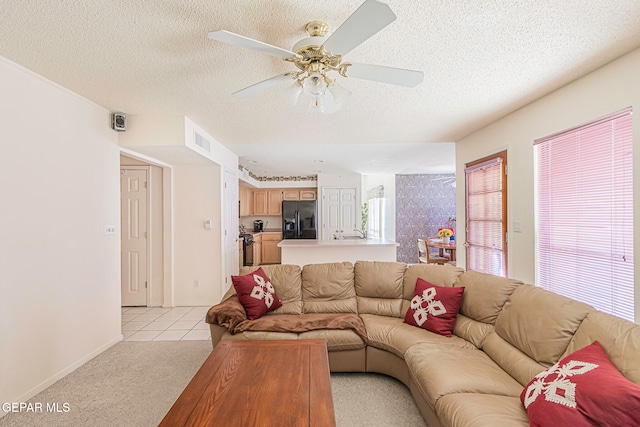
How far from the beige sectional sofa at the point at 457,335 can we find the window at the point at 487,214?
0.98m

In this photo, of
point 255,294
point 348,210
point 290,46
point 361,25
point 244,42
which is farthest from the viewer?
point 348,210

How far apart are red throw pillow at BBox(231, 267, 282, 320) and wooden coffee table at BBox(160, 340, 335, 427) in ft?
1.97

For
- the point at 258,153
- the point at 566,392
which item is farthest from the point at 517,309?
the point at 258,153

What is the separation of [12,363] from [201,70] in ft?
8.05

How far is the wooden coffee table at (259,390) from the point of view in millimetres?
1255

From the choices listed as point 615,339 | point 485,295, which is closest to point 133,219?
point 485,295

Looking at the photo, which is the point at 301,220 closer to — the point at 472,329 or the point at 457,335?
the point at 457,335

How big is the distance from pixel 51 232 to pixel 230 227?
260 centimetres

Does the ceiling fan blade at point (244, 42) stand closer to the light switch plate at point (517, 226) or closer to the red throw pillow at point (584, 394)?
the red throw pillow at point (584, 394)

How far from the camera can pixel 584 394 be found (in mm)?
1113

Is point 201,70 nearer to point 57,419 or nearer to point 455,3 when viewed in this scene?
point 455,3

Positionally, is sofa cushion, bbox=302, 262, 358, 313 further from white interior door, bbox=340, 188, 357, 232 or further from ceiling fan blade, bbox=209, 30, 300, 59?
white interior door, bbox=340, 188, 357, 232

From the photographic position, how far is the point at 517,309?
74.6 inches

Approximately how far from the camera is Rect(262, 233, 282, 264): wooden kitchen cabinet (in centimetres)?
784
